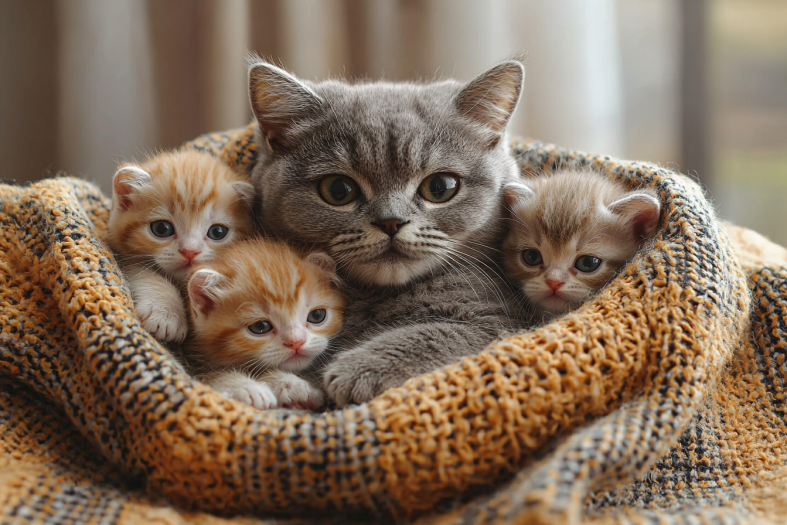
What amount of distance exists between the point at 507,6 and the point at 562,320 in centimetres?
151

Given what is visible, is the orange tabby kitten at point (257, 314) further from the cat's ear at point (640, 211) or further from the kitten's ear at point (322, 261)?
the cat's ear at point (640, 211)

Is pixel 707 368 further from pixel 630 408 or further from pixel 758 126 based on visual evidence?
pixel 758 126

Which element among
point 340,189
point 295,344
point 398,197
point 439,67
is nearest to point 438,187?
point 398,197

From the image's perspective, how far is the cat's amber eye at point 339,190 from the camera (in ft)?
3.93

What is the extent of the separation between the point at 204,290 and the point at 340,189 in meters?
0.34

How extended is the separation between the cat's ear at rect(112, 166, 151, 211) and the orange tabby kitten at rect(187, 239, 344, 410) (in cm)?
27

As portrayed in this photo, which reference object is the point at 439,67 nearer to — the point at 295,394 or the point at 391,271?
the point at 391,271

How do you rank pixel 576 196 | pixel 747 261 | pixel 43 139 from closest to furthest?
pixel 576 196
pixel 747 261
pixel 43 139

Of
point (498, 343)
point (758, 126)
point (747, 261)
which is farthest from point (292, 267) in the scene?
point (758, 126)

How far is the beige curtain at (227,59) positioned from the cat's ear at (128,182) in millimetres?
1030

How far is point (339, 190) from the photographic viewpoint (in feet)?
3.93

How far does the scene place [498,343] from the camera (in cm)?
93

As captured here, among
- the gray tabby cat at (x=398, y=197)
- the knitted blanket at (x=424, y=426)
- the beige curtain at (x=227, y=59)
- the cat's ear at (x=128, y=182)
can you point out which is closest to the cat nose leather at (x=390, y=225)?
the gray tabby cat at (x=398, y=197)

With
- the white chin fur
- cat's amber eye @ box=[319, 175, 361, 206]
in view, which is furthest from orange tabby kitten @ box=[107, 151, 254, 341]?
the white chin fur
